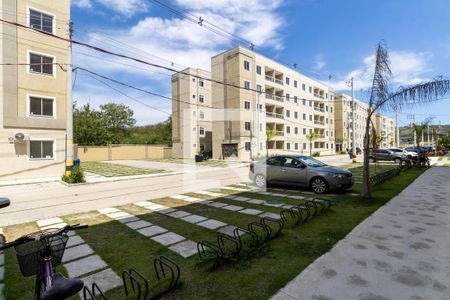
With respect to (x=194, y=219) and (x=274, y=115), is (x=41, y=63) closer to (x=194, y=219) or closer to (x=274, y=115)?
(x=194, y=219)

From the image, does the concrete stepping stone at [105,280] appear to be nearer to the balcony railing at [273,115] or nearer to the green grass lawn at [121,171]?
the green grass lawn at [121,171]

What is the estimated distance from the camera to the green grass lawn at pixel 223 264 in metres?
3.26

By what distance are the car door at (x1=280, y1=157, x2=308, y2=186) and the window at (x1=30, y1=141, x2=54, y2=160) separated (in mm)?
15184

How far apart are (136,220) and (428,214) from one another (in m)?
7.45

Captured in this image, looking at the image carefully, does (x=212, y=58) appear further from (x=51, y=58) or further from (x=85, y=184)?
(x=85, y=184)

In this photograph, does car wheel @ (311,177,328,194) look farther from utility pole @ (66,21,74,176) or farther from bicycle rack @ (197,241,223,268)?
utility pole @ (66,21,74,176)

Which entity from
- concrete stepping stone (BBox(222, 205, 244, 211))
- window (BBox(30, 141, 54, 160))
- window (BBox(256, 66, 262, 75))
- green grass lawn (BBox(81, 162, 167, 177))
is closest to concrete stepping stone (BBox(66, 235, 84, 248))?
concrete stepping stone (BBox(222, 205, 244, 211))

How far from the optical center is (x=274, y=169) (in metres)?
11.0

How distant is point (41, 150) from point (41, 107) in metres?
2.75

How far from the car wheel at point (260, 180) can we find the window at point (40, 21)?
16.2 metres

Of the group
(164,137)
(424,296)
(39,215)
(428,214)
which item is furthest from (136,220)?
(164,137)

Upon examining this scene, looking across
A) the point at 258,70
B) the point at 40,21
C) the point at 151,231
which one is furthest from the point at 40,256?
the point at 258,70

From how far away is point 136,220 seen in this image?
6434mm

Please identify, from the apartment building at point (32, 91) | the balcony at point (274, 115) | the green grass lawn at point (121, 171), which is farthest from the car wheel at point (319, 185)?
the balcony at point (274, 115)
